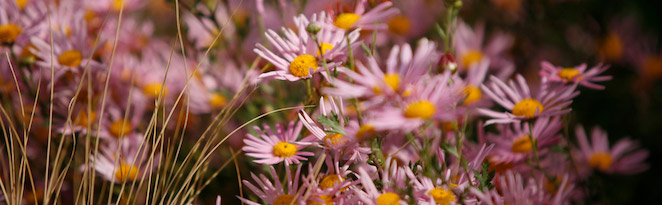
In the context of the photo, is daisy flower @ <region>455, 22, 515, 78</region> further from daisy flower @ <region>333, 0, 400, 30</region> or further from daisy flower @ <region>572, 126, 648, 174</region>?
daisy flower @ <region>333, 0, 400, 30</region>

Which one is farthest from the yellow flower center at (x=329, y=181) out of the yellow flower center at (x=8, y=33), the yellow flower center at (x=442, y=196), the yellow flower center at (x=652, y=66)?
the yellow flower center at (x=652, y=66)

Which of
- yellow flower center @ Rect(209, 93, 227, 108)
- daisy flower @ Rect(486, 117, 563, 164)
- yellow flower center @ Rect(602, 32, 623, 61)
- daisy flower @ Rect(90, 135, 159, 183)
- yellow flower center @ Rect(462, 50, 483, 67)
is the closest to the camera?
daisy flower @ Rect(486, 117, 563, 164)

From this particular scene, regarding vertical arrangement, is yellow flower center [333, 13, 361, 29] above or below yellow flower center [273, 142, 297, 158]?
above

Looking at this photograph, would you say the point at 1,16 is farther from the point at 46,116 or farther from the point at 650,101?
the point at 650,101

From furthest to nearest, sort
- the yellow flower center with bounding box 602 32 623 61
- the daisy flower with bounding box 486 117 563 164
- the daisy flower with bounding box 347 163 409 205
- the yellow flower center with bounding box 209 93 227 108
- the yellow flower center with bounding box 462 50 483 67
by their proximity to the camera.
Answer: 1. the yellow flower center with bounding box 462 50 483 67
2. the yellow flower center with bounding box 602 32 623 61
3. the yellow flower center with bounding box 209 93 227 108
4. the daisy flower with bounding box 486 117 563 164
5. the daisy flower with bounding box 347 163 409 205

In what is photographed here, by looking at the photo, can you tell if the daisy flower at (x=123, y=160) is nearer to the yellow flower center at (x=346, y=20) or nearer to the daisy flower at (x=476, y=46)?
the yellow flower center at (x=346, y=20)

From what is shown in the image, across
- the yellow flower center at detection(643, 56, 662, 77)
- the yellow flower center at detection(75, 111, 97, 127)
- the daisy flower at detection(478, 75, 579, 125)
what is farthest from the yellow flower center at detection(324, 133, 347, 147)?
the yellow flower center at detection(643, 56, 662, 77)

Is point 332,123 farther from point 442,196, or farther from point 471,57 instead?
point 471,57
